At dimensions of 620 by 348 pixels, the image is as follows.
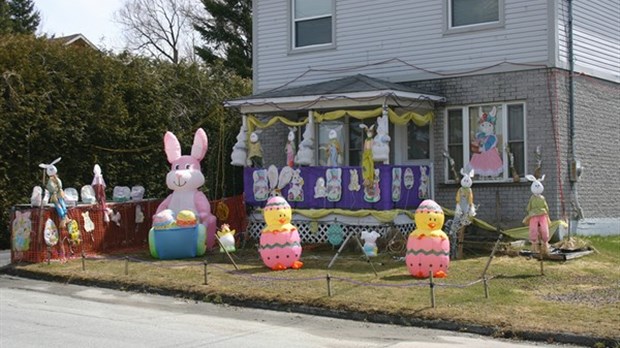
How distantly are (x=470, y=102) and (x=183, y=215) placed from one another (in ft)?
22.8

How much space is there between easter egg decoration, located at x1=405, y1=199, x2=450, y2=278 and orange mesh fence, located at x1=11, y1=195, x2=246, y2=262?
21.9 ft

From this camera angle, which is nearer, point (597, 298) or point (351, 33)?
point (597, 298)

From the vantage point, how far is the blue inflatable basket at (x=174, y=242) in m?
16.2

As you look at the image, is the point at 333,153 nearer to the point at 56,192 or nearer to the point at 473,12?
the point at 473,12

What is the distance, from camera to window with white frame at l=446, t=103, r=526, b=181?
56.0ft

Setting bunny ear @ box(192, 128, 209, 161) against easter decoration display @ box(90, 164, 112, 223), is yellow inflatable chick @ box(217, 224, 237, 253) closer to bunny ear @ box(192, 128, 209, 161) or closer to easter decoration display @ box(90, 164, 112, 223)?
bunny ear @ box(192, 128, 209, 161)

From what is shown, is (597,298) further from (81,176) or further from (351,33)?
(81,176)

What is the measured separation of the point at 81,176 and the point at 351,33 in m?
7.80

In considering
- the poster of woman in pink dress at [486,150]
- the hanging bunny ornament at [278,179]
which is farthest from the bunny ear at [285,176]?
the poster of woman in pink dress at [486,150]

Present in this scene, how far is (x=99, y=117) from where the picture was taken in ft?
65.9

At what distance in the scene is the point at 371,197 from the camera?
1677 centimetres

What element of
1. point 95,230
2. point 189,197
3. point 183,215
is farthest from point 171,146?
point 95,230

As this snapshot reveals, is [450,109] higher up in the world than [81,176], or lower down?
higher up

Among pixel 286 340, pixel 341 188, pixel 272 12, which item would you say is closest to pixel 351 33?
pixel 272 12
